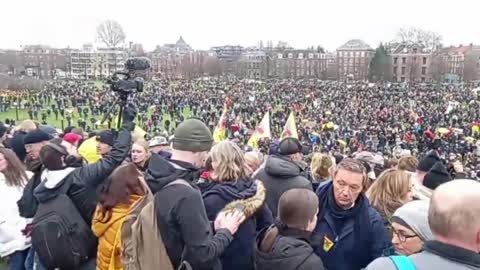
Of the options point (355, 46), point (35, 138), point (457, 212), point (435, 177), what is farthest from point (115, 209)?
point (355, 46)

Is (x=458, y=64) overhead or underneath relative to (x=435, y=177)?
overhead

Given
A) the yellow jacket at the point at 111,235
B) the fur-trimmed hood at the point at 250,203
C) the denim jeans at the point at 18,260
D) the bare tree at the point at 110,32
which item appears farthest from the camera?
the bare tree at the point at 110,32

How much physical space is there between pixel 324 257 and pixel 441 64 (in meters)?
77.3

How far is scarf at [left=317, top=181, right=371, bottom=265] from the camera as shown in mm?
3006

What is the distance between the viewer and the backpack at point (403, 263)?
5.53ft

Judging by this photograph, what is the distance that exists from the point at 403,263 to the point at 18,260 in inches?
111

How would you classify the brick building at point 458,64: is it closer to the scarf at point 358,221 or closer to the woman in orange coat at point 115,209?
the scarf at point 358,221

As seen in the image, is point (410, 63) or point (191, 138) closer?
point (191, 138)

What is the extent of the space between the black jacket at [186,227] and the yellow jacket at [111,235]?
1.36 ft

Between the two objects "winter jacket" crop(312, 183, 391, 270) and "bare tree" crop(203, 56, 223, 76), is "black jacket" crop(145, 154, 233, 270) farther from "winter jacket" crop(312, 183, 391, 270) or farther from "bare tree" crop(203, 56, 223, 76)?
"bare tree" crop(203, 56, 223, 76)

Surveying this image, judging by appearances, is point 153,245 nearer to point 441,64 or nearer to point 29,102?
point 29,102

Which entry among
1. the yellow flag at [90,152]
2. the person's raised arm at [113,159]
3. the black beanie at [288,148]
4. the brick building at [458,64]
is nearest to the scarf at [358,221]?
the person's raised arm at [113,159]

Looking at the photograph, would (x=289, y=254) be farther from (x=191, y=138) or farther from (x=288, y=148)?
(x=288, y=148)

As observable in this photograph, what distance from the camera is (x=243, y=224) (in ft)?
9.45
